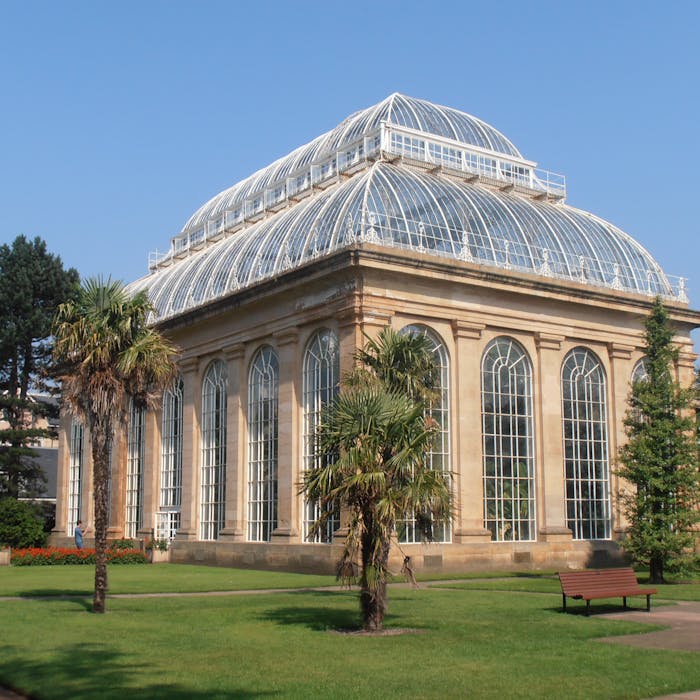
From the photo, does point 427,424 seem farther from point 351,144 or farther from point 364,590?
point 351,144

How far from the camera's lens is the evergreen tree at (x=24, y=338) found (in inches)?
2525

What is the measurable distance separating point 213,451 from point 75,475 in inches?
712

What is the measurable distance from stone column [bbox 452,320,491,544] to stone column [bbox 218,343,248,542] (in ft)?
34.4

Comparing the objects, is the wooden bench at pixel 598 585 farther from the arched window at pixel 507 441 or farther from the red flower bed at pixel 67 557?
the red flower bed at pixel 67 557

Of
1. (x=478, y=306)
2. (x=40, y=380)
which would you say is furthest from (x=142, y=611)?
(x=40, y=380)

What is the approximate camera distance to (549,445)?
41.6m

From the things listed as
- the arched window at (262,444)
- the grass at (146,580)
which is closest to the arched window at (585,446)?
the arched window at (262,444)

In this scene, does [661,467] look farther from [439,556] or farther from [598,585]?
[598,585]

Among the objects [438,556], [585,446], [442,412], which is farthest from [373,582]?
[585,446]

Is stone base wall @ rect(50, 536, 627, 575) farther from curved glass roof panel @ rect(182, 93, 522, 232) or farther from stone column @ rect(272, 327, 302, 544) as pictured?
curved glass roof panel @ rect(182, 93, 522, 232)

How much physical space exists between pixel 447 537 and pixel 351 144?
20.7 meters

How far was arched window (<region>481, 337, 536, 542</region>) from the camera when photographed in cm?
3988

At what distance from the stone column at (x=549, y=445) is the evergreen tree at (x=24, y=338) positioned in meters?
35.9

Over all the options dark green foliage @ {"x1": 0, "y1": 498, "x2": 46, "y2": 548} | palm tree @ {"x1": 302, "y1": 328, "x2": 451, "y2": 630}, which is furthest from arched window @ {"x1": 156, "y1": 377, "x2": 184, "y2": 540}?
palm tree @ {"x1": 302, "y1": 328, "x2": 451, "y2": 630}
